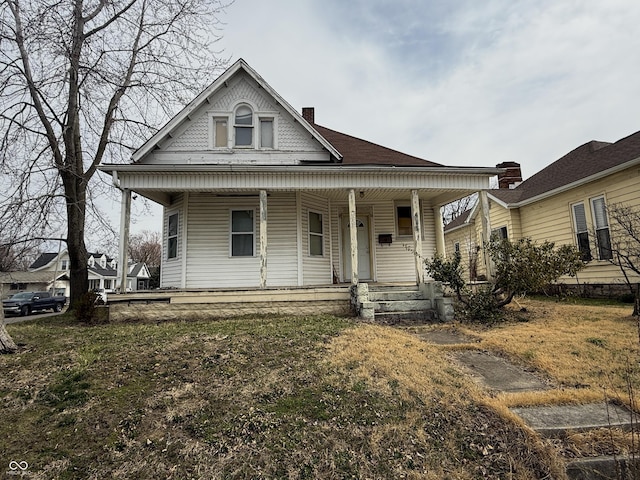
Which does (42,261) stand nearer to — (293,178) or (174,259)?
(174,259)

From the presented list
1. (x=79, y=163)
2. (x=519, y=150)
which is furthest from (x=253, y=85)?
(x=519, y=150)

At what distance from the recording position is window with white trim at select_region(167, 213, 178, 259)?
37.8 feet

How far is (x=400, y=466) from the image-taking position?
322 centimetres

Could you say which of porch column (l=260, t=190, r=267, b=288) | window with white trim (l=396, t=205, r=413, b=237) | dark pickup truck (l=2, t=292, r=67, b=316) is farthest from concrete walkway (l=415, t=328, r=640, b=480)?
dark pickup truck (l=2, t=292, r=67, b=316)

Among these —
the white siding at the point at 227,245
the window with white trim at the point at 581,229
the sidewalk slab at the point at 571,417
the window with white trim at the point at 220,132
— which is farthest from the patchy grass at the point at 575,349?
the window with white trim at the point at 220,132

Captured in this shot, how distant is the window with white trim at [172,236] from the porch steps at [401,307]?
6.48m

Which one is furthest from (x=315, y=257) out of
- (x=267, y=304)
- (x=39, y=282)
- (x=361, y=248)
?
(x=39, y=282)

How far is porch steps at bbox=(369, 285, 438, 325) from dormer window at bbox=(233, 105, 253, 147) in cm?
616

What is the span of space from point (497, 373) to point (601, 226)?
9.49 meters

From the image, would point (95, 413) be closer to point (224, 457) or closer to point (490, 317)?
point (224, 457)

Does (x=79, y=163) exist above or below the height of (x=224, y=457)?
above

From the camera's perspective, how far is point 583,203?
484 inches

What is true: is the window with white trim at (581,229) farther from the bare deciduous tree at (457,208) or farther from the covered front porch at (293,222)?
the bare deciduous tree at (457,208)

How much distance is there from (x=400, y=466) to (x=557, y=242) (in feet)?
43.4
